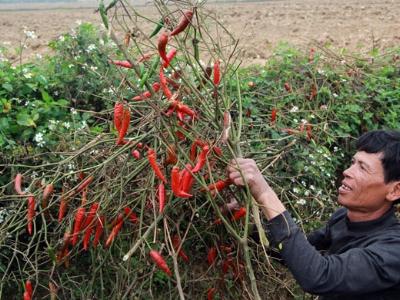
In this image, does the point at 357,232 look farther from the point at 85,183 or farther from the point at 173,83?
the point at 85,183

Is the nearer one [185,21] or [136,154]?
[185,21]

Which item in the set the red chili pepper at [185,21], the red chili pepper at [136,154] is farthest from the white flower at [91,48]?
the red chili pepper at [185,21]

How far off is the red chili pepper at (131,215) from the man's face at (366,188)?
2.44ft

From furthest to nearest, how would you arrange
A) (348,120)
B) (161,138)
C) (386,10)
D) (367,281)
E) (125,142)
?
(386,10), (348,120), (125,142), (161,138), (367,281)

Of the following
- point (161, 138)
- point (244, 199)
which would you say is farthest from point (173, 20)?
point (244, 199)

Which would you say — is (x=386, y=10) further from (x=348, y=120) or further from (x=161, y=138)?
(x=161, y=138)

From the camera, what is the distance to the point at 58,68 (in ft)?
12.9

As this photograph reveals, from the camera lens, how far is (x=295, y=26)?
1132cm

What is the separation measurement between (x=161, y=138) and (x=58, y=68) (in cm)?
179

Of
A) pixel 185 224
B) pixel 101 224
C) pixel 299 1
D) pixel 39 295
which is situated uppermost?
pixel 101 224

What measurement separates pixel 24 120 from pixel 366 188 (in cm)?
169

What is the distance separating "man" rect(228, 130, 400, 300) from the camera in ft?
7.07

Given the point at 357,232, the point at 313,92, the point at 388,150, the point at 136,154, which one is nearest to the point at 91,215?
the point at 136,154

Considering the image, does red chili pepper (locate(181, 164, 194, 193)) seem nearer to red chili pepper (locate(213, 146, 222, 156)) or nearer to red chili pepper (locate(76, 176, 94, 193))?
red chili pepper (locate(213, 146, 222, 156))
